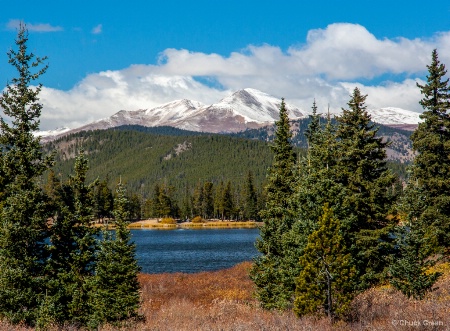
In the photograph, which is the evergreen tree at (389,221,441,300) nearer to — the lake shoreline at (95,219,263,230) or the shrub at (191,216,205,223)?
the lake shoreline at (95,219,263,230)

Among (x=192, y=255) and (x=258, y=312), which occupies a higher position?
(x=258, y=312)

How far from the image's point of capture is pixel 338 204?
910 inches

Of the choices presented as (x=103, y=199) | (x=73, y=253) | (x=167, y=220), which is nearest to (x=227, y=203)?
(x=167, y=220)

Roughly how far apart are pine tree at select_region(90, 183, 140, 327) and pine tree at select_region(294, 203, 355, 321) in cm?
923

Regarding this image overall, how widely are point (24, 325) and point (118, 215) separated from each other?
6897 millimetres

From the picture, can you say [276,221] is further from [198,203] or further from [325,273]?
[198,203]

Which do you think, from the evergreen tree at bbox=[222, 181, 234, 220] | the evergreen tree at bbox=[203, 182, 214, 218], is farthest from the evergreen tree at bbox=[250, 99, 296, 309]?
the evergreen tree at bbox=[203, 182, 214, 218]

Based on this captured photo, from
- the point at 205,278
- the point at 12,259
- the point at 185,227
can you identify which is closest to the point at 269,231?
the point at 12,259

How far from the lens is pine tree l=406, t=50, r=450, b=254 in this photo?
36625 millimetres

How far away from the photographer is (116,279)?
2447cm

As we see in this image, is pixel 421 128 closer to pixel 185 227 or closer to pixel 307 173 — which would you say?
pixel 307 173

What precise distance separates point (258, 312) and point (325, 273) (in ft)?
24.2

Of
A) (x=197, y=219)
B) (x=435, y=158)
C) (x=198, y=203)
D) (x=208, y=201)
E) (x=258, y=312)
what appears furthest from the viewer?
(x=198, y=203)

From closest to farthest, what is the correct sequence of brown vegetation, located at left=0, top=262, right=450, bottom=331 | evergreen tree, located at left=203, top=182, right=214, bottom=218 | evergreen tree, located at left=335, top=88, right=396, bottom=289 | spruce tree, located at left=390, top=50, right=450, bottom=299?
brown vegetation, located at left=0, top=262, right=450, bottom=331
evergreen tree, located at left=335, top=88, right=396, bottom=289
spruce tree, located at left=390, top=50, right=450, bottom=299
evergreen tree, located at left=203, top=182, right=214, bottom=218
